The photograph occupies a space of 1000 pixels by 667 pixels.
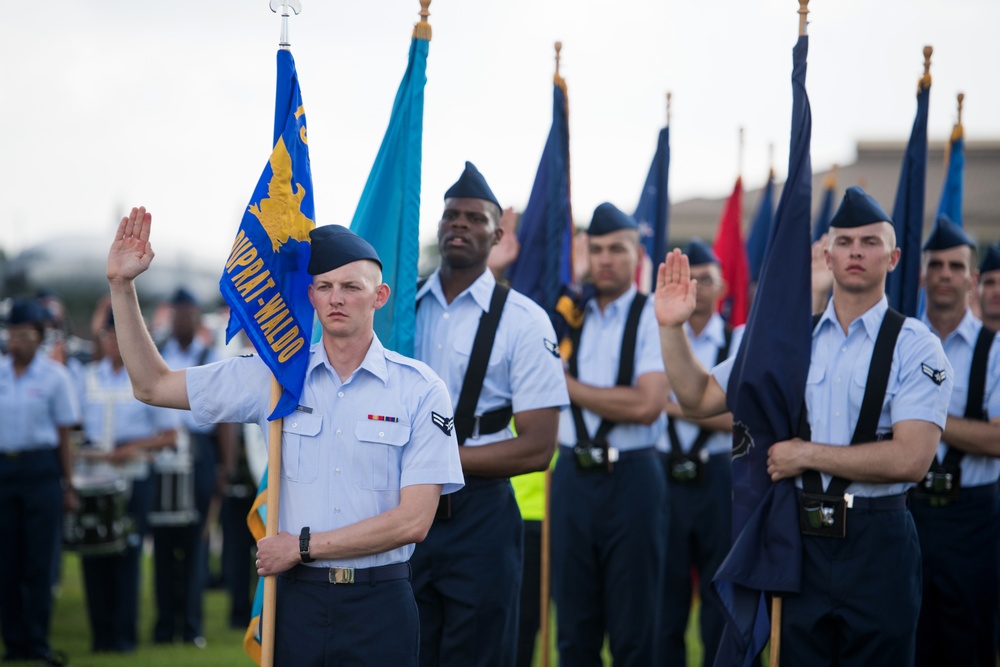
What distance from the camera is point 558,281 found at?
24.5ft

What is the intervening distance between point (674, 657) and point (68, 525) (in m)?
5.18

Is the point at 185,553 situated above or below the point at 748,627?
below

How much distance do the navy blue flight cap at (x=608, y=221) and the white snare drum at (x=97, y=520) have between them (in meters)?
4.88

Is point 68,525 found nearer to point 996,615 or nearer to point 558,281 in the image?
point 558,281

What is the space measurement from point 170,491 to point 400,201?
5591 millimetres

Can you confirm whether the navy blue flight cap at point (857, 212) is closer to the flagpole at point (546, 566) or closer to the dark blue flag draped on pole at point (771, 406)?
the dark blue flag draped on pole at point (771, 406)

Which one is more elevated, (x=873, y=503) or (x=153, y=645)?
(x=873, y=503)

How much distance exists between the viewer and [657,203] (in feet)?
30.8

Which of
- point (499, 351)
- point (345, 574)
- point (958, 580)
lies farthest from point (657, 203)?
point (345, 574)

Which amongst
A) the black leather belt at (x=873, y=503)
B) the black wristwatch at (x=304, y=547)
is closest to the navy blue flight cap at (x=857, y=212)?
the black leather belt at (x=873, y=503)

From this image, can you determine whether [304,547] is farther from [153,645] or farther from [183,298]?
[183,298]

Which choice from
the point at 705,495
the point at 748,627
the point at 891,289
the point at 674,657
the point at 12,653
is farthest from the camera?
the point at 12,653

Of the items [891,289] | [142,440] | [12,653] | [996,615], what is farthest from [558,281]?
[12,653]

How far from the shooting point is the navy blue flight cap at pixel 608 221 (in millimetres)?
7398
